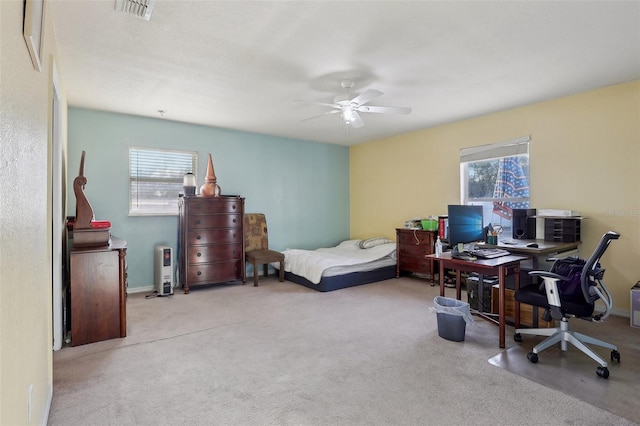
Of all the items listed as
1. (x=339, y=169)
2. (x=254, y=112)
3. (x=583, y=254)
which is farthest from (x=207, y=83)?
(x=583, y=254)

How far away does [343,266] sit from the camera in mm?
4660

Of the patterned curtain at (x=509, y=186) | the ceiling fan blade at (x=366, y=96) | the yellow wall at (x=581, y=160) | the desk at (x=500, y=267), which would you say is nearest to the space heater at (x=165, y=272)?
the ceiling fan blade at (x=366, y=96)

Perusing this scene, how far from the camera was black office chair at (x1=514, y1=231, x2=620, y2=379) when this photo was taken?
2270 millimetres

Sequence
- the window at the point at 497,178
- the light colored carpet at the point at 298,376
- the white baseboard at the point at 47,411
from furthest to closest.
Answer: the window at the point at 497,178 → the light colored carpet at the point at 298,376 → the white baseboard at the point at 47,411

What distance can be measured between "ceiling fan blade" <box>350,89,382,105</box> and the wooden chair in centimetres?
272

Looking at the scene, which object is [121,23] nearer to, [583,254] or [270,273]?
[270,273]

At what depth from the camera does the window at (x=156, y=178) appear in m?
4.63

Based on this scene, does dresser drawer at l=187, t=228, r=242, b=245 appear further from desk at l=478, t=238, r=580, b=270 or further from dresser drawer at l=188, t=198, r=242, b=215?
desk at l=478, t=238, r=580, b=270

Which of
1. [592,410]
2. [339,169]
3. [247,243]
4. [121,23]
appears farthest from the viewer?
[339,169]

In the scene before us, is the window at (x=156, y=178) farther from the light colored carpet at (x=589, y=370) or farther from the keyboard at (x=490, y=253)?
the light colored carpet at (x=589, y=370)

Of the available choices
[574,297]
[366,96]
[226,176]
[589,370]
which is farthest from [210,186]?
[589,370]

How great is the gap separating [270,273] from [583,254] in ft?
14.2

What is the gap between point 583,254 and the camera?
3738 mm

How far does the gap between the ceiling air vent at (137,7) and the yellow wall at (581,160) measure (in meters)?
4.27
